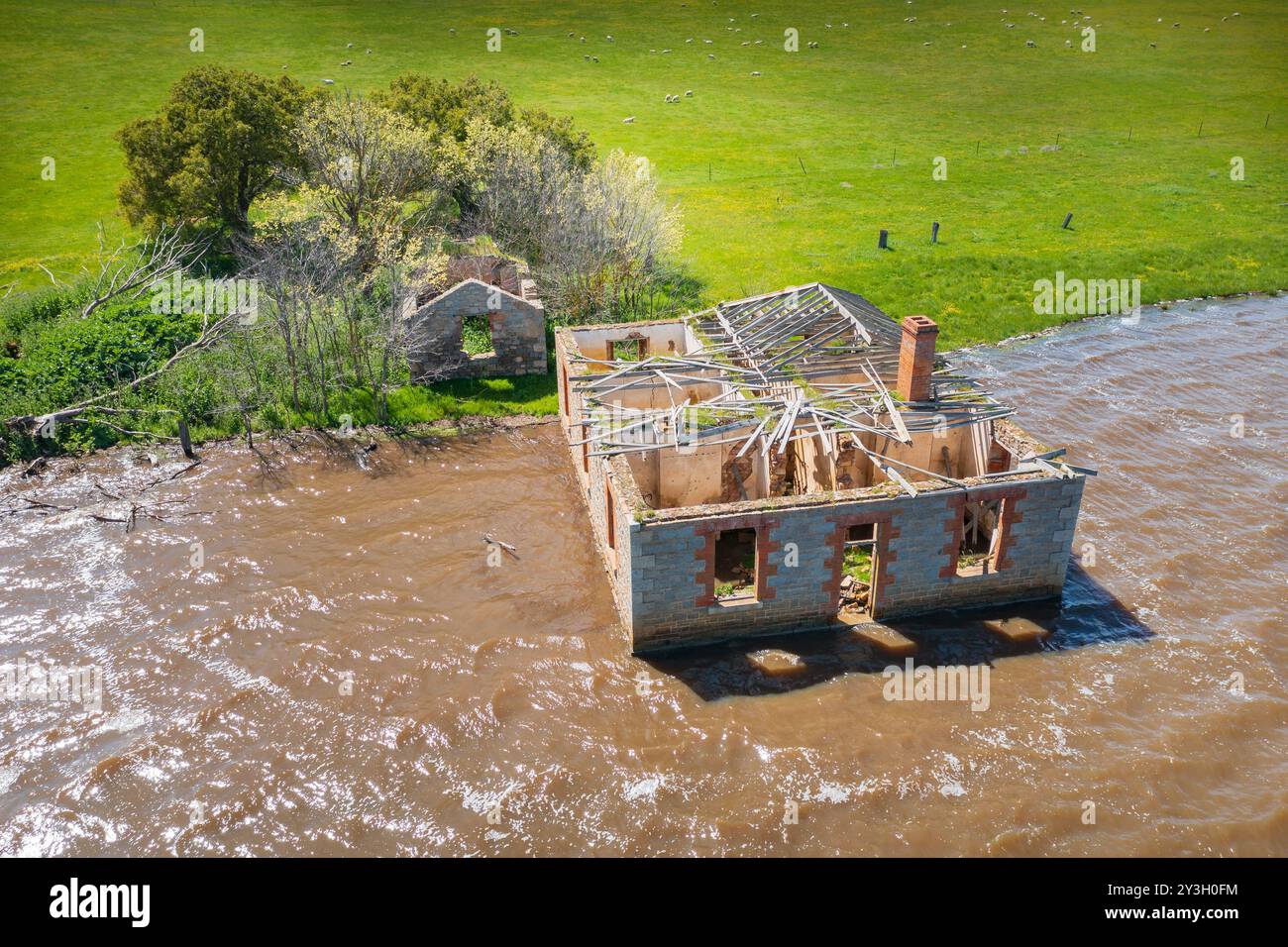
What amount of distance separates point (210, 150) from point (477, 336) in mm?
14352

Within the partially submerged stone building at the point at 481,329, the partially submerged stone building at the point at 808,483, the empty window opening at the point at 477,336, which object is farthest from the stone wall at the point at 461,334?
the partially submerged stone building at the point at 808,483

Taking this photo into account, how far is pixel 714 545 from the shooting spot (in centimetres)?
1773

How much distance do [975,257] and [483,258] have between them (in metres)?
23.5

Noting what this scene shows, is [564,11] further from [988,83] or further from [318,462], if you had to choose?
[318,462]

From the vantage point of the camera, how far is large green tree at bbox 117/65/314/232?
112 feet

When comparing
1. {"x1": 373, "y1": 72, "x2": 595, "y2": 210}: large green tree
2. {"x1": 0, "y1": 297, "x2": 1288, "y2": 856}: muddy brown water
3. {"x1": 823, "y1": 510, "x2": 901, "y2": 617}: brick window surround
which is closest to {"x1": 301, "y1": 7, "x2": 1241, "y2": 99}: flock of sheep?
{"x1": 373, "y1": 72, "x2": 595, "y2": 210}: large green tree

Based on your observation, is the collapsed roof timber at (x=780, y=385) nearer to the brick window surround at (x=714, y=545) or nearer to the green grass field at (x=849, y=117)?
the brick window surround at (x=714, y=545)

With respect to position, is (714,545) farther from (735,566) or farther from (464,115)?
(464,115)

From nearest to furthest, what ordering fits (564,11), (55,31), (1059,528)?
1. (1059,528)
2. (55,31)
3. (564,11)

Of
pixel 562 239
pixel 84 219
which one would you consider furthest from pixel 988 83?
pixel 84 219

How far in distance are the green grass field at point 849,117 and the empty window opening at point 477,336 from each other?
1088 cm

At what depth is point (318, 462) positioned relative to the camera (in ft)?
86.6

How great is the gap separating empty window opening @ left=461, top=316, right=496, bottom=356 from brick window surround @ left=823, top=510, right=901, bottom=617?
1647cm

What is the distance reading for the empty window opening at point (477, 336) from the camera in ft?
101
